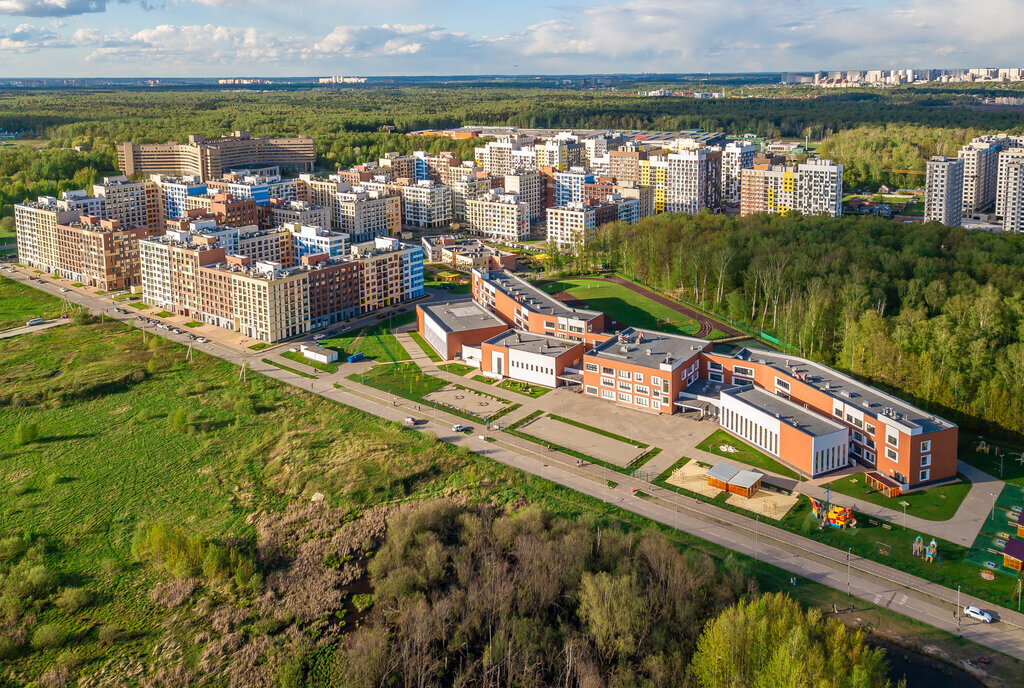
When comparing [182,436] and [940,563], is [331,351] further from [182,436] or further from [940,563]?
[940,563]

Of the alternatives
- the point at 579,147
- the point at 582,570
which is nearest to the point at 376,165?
the point at 579,147

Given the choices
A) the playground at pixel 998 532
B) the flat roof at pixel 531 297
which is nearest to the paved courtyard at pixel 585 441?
the flat roof at pixel 531 297

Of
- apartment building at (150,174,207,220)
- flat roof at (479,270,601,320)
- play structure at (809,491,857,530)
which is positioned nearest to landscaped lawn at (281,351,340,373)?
flat roof at (479,270,601,320)

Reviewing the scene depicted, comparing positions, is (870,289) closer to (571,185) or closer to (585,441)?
(585,441)

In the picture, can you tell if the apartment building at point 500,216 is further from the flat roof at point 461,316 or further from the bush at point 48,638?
the bush at point 48,638

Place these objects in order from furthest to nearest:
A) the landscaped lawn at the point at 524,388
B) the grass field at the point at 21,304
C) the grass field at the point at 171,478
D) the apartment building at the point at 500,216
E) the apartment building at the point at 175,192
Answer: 1. the apartment building at the point at 500,216
2. the apartment building at the point at 175,192
3. the grass field at the point at 21,304
4. the landscaped lawn at the point at 524,388
5. the grass field at the point at 171,478
